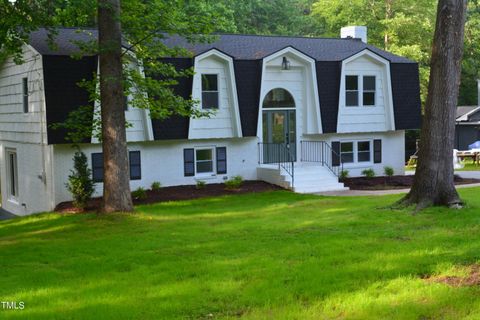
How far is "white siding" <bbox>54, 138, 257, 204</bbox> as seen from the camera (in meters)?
20.1

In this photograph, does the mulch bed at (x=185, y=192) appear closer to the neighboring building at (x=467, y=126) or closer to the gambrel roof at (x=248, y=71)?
the gambrel roof at (x=248, y=71)

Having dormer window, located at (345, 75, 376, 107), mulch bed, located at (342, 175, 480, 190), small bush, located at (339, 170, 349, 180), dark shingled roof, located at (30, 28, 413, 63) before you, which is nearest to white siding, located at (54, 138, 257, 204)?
dark shingled roof, located at (30, 28, 413, 63)

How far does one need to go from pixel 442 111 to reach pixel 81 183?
10530 mm

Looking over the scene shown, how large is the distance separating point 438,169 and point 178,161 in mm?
10972

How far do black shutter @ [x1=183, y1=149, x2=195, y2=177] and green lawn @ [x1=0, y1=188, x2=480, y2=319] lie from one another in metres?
7.77

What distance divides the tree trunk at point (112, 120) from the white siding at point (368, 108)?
11427 mm

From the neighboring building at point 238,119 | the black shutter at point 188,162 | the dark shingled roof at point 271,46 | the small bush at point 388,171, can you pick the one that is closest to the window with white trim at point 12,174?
the neighboring building at point 238,119

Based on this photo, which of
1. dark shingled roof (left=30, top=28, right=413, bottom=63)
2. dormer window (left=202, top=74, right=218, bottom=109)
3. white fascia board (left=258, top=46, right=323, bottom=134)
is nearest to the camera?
dark shingled roof (left=30, top=28, right=413, bottom=63)

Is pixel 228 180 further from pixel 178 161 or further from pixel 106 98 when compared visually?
pixel 106 98

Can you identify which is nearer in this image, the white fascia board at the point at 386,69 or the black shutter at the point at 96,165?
the black shutter at the point at 96,165

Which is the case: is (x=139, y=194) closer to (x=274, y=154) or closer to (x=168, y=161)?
(x=168, y=161)

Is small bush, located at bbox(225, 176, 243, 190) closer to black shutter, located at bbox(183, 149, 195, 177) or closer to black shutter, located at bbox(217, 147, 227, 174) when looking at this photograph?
black shutter, located at bbox(217, 147, 227, 174)

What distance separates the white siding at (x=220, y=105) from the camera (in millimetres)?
21750

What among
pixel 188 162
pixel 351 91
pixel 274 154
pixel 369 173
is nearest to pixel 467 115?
pixel 369 173
